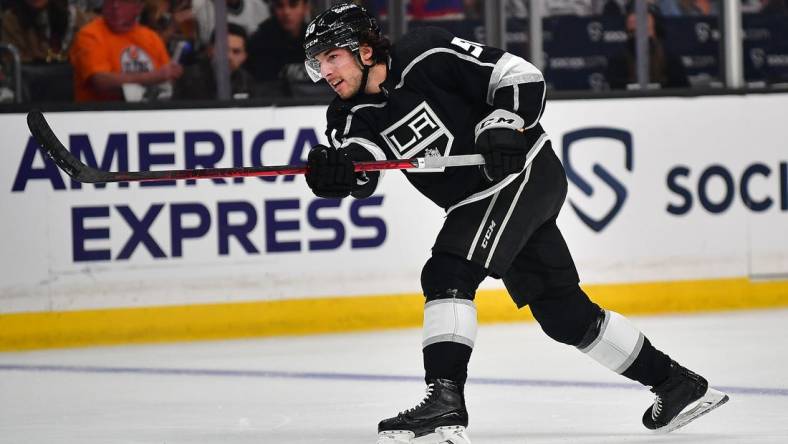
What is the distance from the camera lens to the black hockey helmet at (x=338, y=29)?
344 centimetres

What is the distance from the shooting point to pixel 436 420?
3350mm

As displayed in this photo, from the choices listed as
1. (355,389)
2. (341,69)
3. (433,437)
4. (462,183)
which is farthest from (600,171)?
(433,437)

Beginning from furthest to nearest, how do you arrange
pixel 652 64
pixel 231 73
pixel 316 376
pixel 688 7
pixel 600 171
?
pixel 688 7
pixel 652 64
pixel 600 171
pixel 231 73
pixel 316 376

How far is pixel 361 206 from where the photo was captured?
621cm

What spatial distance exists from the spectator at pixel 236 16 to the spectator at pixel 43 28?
446 millimetres

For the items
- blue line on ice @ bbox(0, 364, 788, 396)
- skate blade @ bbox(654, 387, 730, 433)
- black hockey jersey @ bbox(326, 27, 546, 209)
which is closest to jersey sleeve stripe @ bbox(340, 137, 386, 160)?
black hockey jersey @ bbox(326, 27, 546, 209)

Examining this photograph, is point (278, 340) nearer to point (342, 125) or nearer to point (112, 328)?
point (112, 328)

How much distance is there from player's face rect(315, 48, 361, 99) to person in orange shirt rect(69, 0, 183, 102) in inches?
108

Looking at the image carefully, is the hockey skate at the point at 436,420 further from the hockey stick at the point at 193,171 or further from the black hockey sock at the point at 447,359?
the hockey stick at the point at 193,171

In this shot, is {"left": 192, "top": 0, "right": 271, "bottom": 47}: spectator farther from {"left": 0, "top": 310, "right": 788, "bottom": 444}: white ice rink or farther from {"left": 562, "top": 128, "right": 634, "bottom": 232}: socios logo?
{"left": 562, "top": 128, "right": 634, "bottom": 232}: socios logo

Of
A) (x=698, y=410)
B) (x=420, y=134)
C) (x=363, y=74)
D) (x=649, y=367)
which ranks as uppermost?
(x=363, y=74)

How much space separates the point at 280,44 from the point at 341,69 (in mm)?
2799

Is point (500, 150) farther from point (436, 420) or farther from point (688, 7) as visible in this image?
point (688, 7)

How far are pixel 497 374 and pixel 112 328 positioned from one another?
5.82 ft
